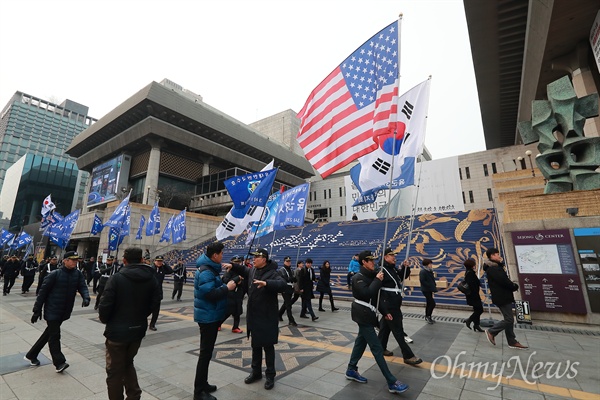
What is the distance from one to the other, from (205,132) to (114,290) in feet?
173

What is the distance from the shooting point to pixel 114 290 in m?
3.40

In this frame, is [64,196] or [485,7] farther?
[64,196]

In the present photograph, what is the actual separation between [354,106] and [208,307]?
17.5 feet

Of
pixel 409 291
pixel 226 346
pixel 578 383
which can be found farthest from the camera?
pixel 409 291

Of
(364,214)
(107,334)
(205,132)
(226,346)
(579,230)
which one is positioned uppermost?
(205,132)

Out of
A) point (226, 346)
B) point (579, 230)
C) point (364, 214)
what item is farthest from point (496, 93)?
point (226, 346)

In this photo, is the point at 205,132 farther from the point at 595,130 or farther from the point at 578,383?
the point at 578,383

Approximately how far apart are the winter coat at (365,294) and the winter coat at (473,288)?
450cm

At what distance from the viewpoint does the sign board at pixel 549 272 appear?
8078 millimetres

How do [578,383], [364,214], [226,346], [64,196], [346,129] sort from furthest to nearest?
[64,196] < [364,214] < [346,129] < [226,346] < [578,383]

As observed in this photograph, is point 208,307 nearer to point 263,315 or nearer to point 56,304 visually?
point 263,315

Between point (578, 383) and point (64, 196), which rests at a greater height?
point (64, 196)

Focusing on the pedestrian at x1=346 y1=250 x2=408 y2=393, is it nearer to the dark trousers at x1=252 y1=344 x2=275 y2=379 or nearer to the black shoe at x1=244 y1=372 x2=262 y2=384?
the dark trousers at x1=252 y1=344 x2=275 y2=379

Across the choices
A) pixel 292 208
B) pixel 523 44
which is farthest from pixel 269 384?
pixel 523 44
